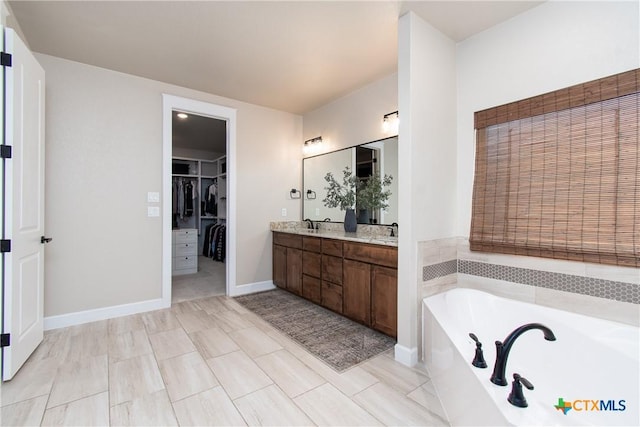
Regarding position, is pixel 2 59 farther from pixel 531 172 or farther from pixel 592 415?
pixel 592 415

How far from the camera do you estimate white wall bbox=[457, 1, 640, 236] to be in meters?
1.79

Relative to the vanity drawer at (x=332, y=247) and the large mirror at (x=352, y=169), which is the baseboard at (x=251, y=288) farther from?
the vanity drawer at (x=332, y=247)

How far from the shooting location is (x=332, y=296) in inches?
124

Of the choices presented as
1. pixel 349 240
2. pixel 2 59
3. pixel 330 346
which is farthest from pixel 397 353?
pixel 2 59

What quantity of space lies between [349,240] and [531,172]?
1.58m

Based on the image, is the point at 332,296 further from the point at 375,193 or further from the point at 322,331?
the point at 375,193

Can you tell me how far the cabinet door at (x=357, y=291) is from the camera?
8.89ft

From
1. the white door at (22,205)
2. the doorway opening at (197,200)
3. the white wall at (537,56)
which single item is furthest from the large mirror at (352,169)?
the white door at (22,205)

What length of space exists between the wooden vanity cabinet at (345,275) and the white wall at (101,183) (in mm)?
1585

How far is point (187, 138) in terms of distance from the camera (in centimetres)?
595

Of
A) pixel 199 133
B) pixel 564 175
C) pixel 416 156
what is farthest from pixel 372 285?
pixel 199 133

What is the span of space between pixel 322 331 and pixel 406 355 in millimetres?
857

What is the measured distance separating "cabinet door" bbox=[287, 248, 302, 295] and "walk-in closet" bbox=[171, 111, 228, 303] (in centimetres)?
138

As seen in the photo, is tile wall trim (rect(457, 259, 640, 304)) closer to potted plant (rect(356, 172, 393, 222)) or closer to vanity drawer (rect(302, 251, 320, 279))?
potted plant (rect(356, 172, 393, 222))
